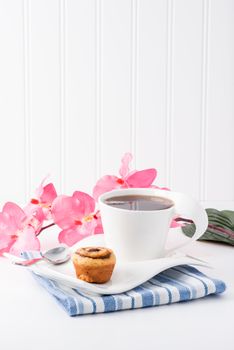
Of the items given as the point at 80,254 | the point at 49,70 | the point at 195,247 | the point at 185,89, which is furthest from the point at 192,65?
the point at 80,254

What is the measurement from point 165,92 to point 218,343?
241 cm

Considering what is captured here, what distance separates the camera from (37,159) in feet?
10.1

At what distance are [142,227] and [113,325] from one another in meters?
0.25

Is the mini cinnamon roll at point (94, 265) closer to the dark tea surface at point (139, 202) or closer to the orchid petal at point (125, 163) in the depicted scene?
the dark tea surface at point (139, 202)

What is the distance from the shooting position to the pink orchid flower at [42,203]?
126 cm

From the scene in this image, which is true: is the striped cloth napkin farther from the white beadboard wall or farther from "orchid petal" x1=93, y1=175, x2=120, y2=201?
the white beadboard wall

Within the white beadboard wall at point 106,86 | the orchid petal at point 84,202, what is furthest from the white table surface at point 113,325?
the white beadboard wall at point 106,86

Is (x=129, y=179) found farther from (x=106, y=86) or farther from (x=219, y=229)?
(x=106, y=86)

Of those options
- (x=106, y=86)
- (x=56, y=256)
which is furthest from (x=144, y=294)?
(x=106, y=86)

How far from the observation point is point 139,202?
116cm

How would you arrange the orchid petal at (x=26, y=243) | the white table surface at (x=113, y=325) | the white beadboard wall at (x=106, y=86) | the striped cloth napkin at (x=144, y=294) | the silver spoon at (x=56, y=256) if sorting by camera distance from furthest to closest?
the white beadboard wall at (x=106, y=86) → the orchid petal at (x=26, y=243) → the silver spoon at (x=56, y=256) → the striped cloth napkin at (x=144, y=294) → the white table surface at (x=113, y=325)

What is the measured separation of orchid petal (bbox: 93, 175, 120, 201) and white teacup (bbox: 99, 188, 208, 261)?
6.0 inches

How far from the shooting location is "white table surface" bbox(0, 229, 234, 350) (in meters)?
0.80

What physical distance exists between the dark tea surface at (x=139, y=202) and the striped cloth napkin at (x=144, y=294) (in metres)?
0.14
